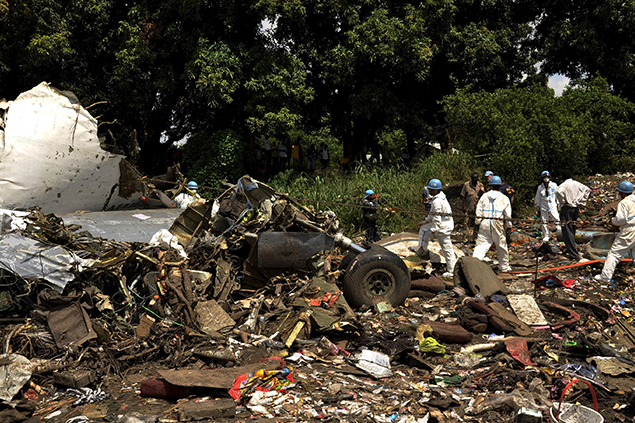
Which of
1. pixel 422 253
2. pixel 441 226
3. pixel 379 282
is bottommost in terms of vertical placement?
pixel 379 282

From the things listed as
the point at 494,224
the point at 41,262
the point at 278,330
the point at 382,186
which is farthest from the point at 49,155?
the point at 382,186

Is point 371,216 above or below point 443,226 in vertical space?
below

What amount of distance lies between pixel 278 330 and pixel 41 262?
3.15m

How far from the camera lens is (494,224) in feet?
32.3

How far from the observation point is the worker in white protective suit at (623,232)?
8938 millimetres

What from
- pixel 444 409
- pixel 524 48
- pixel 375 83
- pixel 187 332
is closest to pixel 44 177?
pixel 187 332

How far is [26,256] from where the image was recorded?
7.00m

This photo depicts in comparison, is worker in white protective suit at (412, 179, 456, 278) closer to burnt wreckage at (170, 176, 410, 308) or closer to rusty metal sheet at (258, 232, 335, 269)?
burnt wreckage at (170, 176, 410, 308)

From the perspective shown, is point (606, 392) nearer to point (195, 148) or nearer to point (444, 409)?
point (444, 409)

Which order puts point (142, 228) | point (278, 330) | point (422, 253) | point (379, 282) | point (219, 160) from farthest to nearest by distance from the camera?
point (219, 160) < point (422, 253) < point (142, 228) < point (379, 282) < point (278, 330)

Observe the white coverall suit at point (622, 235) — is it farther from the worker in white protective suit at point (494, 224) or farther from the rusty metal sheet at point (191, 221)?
the rusty metal sheet at point (191, 221)

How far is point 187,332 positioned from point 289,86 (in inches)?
422

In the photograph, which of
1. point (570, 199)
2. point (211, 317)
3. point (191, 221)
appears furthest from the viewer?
point (570, 199)

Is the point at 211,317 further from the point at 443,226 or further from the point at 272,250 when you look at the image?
the point at 443,226
